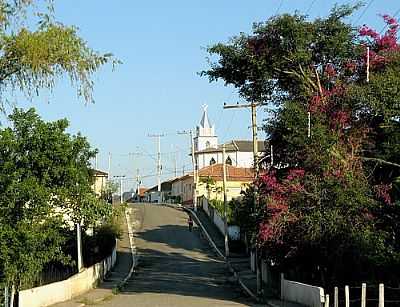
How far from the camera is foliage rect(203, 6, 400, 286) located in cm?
2781

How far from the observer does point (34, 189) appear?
27469mm

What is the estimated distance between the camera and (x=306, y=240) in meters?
29.1

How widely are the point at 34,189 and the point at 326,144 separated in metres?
10.5

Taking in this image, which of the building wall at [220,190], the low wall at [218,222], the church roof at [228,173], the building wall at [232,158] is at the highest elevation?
the building wall at [232,158]

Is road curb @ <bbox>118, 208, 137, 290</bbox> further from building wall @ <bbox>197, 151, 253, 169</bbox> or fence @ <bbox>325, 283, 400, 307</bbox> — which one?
building wall @ <bbox>197, 151, 253, 169</bbox>

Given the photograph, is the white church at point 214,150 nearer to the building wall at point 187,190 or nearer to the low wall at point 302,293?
the building wall at point 187,190

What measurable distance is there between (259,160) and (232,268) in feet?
51.8

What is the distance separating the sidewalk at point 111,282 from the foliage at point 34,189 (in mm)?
2574

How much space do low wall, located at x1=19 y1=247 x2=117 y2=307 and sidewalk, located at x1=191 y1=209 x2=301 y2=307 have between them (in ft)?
24.1

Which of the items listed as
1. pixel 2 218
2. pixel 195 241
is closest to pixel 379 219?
pixel 2 218

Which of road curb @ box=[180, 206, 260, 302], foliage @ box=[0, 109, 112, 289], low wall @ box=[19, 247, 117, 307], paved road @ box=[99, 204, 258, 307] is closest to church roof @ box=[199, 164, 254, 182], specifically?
road curb @ box=[180, 206, 260, 302]

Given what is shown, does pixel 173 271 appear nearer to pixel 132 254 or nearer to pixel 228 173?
pixel 132 254

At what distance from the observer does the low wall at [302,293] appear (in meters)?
25.9

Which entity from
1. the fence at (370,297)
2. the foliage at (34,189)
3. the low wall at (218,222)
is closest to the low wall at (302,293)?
the fence at (370,297)
